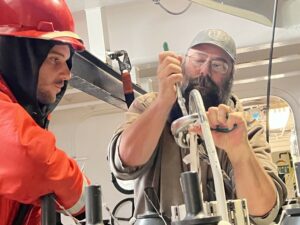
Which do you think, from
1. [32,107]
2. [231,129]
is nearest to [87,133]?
[32,107]

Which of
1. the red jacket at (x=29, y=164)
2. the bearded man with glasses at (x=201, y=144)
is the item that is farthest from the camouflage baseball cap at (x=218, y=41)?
the red jacket at (x=29, y=164)

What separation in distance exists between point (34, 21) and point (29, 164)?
1.51ft

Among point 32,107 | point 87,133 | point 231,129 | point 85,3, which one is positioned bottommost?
point 231,129

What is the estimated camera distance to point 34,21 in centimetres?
114

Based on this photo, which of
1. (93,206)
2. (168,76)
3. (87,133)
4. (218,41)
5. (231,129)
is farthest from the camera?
(87,133)

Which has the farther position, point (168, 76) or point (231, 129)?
point (168, 76)

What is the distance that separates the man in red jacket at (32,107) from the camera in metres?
0.83

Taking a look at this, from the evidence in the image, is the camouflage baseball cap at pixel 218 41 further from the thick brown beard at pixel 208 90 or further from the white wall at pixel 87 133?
the white wall at pixel 87 133

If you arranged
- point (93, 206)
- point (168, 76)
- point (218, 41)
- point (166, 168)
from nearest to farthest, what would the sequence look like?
point (93, 206) → point (168, 76) → point (166, 168) → point (218, 41)

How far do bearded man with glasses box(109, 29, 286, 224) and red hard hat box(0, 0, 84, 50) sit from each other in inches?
10.3

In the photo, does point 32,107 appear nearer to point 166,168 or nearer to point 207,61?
point 166,168

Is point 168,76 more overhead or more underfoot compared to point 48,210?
more overhead

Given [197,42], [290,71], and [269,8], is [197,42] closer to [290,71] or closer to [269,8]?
[269,8]

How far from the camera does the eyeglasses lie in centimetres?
130
